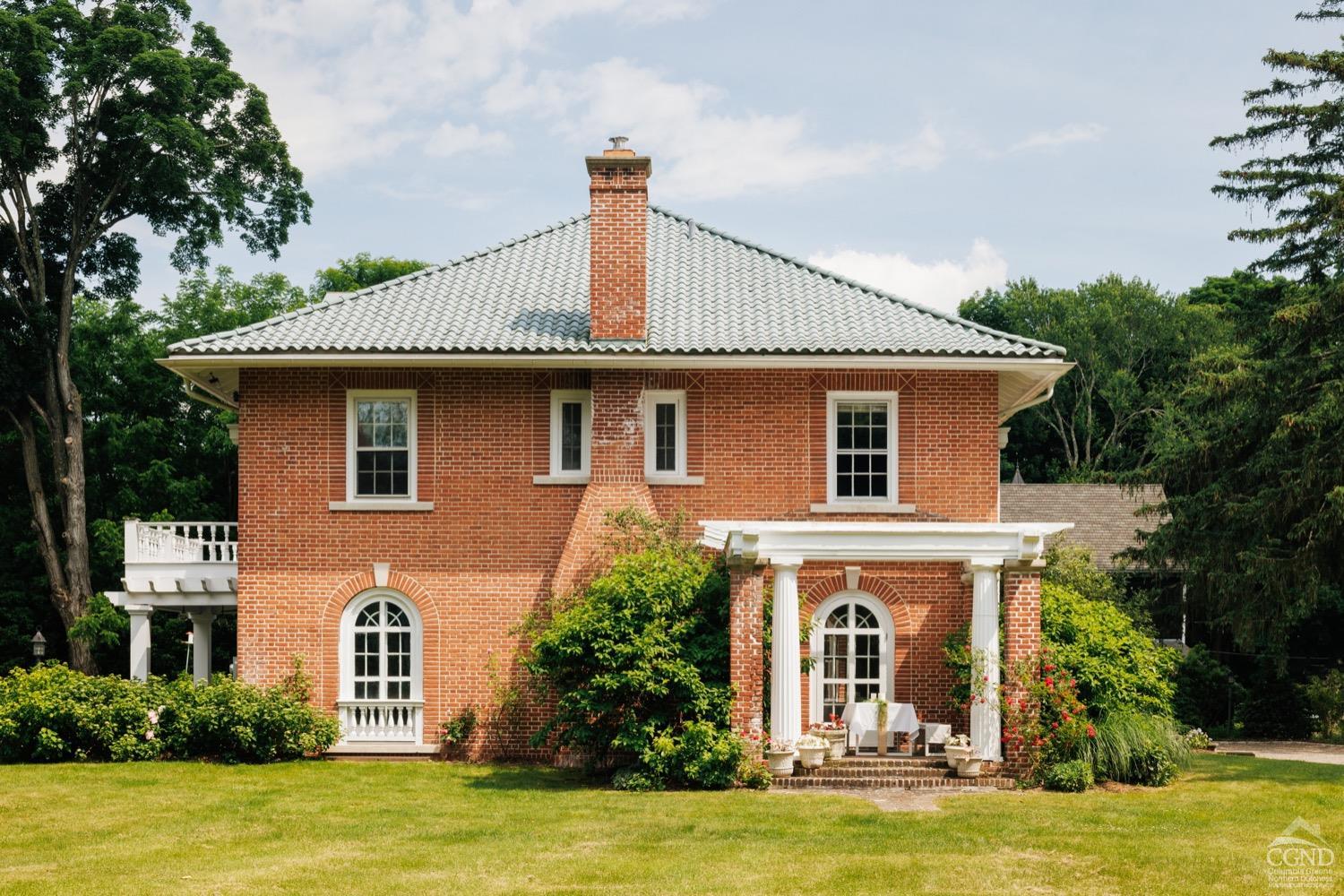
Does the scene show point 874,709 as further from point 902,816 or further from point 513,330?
point 513,330

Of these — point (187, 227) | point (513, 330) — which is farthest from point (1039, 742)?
point (187, 227)

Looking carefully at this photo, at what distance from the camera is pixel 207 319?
46.1 metres

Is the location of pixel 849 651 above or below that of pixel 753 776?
above

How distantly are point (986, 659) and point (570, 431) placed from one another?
24.7 feet

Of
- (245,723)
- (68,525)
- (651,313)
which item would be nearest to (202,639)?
(245,723)

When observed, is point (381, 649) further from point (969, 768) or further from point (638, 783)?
point (969, 768)

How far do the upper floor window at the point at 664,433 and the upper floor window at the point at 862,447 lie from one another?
7.61ft

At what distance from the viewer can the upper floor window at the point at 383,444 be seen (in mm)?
23297

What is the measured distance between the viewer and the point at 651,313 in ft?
79.3

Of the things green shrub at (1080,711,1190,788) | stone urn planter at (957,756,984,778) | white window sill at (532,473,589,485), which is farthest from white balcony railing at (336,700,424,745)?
green shrub at (1080,711,1190,788)

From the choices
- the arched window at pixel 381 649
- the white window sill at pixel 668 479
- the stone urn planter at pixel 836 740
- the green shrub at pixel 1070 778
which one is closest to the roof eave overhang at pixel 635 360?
the white window sill at pixel 668 479

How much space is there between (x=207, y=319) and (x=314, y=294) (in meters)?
8.49

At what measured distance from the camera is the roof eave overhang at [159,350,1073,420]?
22.3 meters

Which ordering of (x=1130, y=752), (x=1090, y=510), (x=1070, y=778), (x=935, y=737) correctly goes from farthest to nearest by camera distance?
1. (x=1090, y=510)
2. (x=935, y=737)
3. (x=1130, y=752)
4. (x=1070, y=778)
